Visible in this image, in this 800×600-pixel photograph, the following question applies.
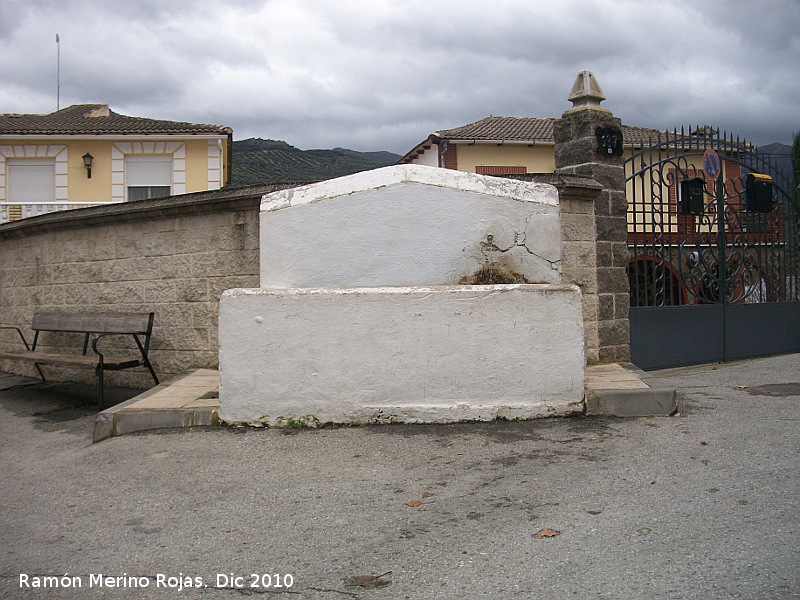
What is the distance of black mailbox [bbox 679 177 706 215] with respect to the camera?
9.47m

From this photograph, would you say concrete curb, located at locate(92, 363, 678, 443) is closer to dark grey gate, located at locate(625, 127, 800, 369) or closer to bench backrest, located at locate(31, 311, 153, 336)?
bench backrest, located at locate(31, 311, 153, 336)

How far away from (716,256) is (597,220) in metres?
3.34

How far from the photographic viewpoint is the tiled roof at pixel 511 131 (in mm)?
26750

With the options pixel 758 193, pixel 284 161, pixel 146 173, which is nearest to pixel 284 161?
pixel 284 161

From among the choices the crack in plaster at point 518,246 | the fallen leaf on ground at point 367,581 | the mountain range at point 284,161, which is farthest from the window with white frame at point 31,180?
the fallen leaf on ground at point 367,581

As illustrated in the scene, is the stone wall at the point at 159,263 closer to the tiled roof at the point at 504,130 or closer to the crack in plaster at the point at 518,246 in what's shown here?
the crack in plaster at the point at 518,246

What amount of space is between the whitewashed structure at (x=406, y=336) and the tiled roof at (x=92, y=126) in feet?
70.6

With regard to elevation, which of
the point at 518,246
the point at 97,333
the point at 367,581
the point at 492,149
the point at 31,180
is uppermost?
the point at 492,149

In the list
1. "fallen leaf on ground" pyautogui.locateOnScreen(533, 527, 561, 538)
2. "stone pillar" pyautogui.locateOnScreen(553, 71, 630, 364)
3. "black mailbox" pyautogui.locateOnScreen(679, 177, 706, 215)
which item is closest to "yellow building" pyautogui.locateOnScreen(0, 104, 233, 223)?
"black mailbox" pyautogui.locateOnScreen(679, 177, 706, 215)

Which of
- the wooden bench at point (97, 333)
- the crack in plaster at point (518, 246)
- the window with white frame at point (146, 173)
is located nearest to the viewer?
the crack in plaster at point (518, 246)

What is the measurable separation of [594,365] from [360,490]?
4119 mm

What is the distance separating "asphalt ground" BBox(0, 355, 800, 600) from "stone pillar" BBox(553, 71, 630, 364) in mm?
2045

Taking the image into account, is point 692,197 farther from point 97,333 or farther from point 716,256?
point 97,333

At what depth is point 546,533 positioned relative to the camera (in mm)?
3230
